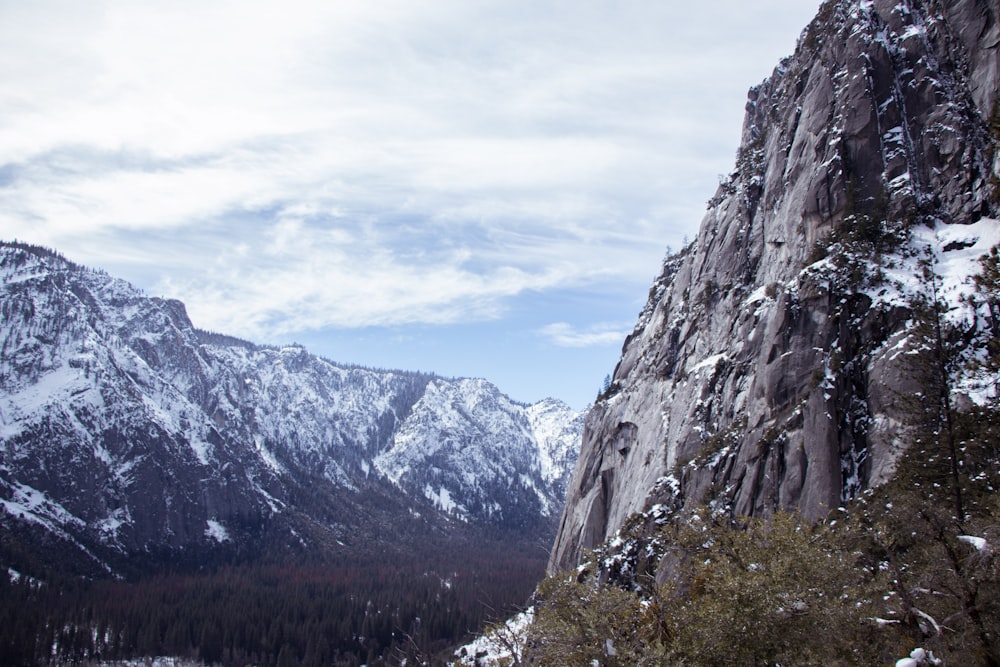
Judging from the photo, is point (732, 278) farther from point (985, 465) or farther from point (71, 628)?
point (71, 628)

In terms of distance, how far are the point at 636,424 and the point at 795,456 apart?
37272mm

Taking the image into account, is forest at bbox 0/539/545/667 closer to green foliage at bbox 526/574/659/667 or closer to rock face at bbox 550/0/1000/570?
rock face at bbox 550/0/1000/570

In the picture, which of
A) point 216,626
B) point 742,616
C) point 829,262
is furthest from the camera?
point 216,626

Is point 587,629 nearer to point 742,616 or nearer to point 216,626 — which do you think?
point 742,616

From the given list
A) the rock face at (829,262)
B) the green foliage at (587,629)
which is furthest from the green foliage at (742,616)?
the rock face at (829,262)

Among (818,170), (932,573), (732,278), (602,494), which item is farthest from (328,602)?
(932,573)

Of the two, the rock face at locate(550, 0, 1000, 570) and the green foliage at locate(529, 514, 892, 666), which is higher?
the rock face at locate(550, 0, 1000, 570)

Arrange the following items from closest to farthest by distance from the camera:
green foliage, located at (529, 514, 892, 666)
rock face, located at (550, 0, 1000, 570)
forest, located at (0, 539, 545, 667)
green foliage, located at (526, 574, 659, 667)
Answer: green foliage, located at (529, 514, 892, 666), green foliage, located at (526, 574, 659, 667), rock face, located at (550, 0, 1000, 570), forest, located at (0, 539, 545, 667)

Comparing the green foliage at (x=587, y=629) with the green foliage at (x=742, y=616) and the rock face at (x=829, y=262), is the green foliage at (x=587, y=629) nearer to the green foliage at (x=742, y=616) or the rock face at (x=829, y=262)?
the green foliage at (x=742, y=616)

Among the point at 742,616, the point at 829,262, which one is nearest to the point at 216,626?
the point at 829,262

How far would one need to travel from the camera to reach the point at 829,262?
5519 centimetres

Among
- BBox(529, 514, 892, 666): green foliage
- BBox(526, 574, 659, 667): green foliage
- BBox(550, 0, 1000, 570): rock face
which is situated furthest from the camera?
BBox(550, 0, 1000, 570): rock face

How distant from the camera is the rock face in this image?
159ft

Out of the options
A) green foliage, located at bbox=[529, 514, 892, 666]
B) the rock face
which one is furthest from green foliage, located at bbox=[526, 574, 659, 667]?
the rock face
